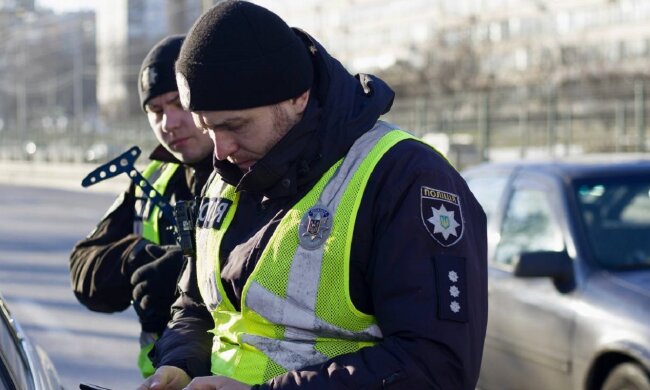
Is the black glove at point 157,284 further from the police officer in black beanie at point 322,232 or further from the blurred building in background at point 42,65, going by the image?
the blurred building in background at point 42,65

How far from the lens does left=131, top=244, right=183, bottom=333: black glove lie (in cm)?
343

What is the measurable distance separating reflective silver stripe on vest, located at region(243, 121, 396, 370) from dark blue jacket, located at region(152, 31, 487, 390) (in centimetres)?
5

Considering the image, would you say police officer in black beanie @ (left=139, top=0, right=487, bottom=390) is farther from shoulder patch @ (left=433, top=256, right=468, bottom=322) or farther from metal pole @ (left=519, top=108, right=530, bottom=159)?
metal pole @ (left=519, top=108, right=530, bottom=159)

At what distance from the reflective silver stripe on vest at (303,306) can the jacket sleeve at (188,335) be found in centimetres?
30

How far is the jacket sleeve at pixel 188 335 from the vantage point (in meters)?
2.77

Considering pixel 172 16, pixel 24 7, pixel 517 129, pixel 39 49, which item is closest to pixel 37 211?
pixel 517 129

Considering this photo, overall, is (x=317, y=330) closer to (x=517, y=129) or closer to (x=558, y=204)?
(x=558, y=204)

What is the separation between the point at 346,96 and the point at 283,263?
1.30ft

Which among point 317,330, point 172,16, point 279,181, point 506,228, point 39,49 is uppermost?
point 279,181

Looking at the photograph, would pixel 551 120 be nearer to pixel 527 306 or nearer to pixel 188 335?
pixel 527 306

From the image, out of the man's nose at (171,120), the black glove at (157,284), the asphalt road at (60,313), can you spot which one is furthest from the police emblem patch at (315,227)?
the asphalt road at (60,313)

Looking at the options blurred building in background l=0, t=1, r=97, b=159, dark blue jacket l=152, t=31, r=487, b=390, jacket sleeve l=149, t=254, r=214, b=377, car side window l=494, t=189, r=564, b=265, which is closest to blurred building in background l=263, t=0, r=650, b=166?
car side window l=494, t=189, r=564, b=265

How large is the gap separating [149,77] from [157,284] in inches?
28.7

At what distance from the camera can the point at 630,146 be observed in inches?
727
